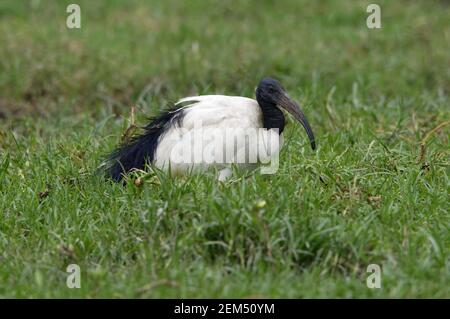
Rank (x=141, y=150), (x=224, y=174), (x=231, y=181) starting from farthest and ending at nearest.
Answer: (x=141, y=150), (x=224, y=174), (x=231, y=181)

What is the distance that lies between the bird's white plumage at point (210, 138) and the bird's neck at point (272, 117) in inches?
5.5

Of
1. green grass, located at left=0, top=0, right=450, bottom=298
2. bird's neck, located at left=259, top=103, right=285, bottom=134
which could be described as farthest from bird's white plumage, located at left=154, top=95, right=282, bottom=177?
green grass, located at left=0, top=0, right=450, bottom=298

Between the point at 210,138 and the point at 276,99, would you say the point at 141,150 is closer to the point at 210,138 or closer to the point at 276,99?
the point at 210,138

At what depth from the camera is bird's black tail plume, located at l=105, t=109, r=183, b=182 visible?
7105 millimetres

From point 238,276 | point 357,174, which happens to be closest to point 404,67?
point 357,174

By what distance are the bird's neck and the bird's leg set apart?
59 centimetres

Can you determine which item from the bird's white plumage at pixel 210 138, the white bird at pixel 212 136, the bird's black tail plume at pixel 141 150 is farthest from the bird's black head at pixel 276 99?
the bird's black tail plume at pixel 141 150

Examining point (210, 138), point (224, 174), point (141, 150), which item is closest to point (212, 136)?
point (210, 138)

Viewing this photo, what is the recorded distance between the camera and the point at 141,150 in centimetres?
720

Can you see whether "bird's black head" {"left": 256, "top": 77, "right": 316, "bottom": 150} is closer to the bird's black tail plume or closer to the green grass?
the green grass

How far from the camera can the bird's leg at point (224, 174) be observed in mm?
6812

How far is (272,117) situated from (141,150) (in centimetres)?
99

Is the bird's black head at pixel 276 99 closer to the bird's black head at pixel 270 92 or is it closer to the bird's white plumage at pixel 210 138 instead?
the bird's black head at pixel 270 92
